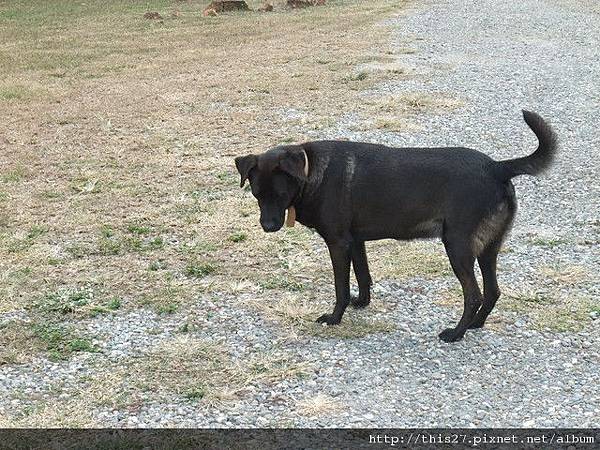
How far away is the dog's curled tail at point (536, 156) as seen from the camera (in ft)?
16.1

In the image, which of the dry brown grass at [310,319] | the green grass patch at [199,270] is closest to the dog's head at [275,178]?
the dry brown grass at [310,319]

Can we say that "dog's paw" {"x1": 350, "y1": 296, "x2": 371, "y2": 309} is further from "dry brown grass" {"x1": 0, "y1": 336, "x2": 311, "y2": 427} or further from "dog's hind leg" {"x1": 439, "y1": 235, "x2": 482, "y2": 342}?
"dry brown grass" {"x1": 0, "y1": 336, "x2": 311, "y2": 427}

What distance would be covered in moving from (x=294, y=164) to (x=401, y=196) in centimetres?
70

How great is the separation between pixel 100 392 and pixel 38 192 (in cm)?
438

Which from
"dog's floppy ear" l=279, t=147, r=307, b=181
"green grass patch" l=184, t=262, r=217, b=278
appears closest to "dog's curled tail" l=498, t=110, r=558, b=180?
"dog's floppy ear" l=279, t=147, r=307, b=181

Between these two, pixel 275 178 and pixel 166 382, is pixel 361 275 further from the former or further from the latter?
pixel 166 382

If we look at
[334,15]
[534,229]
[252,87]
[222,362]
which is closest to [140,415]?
[222,362]

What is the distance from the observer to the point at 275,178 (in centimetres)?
488

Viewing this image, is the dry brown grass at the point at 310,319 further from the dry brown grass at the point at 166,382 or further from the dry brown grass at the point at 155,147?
the dry brown grass at the point at 166,382

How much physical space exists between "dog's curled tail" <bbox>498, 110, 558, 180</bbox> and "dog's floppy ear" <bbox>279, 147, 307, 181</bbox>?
3.85 feet

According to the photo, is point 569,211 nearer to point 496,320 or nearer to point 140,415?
point 496,320

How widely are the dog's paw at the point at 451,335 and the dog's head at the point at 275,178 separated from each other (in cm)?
123

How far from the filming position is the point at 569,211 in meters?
7.75

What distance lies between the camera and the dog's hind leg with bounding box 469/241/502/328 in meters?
5.06
